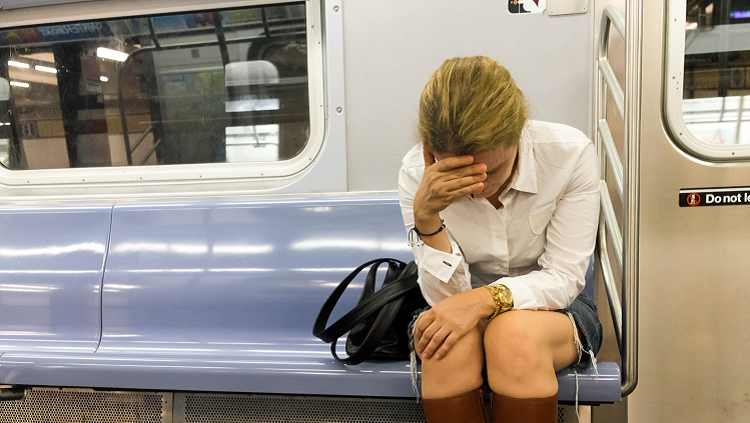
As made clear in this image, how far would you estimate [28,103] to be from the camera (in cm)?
291

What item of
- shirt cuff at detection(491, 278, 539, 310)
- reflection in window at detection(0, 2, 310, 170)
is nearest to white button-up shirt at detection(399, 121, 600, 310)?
shirt cuff at detection(491, 278, 539, 310)

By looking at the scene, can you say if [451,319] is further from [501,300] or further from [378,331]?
[378,331]

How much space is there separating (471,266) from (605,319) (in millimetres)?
869

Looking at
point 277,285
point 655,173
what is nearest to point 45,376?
point 277,285

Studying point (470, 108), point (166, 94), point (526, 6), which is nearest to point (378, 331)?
point (470, 108)

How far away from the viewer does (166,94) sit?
9.02ft

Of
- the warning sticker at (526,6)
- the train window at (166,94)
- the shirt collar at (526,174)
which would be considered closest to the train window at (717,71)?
the warning sticker at (526,6)

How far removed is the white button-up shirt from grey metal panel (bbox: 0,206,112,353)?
1538mm

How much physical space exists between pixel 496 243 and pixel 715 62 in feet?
4.01

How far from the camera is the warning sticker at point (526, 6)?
87.7 inches

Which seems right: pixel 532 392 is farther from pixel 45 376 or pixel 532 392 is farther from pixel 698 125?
pixel 45 376

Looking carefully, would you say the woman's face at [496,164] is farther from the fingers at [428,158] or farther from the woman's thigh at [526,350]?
the woman's thigh at [526,350]

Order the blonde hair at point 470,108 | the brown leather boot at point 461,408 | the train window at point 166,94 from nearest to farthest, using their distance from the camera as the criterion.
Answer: the blonde hair at point 470,108 → the brown leather boot at point 461,408 → the train window at point 166,94

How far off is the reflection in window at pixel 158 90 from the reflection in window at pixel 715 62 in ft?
5.49
